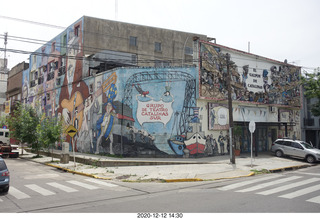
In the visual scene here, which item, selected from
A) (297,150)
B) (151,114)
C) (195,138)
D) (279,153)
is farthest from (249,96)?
(151,114)

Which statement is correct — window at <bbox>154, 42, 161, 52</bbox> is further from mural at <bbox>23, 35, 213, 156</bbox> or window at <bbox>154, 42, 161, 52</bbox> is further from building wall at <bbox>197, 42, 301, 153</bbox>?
mural at <bbox>23, 35, 213, 156</bbox>

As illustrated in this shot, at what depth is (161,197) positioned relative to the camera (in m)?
9.43

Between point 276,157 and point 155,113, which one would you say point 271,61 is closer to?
point 276,157

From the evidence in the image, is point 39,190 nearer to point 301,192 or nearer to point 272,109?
point 301,192

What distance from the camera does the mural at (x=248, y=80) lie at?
22344 mm

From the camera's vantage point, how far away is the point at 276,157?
23.0 m

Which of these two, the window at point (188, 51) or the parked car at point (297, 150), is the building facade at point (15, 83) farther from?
the parked car at point (297, 150)

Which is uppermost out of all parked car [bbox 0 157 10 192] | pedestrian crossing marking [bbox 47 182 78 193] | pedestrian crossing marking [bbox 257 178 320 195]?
parked car [bbox 0 157 10 192]

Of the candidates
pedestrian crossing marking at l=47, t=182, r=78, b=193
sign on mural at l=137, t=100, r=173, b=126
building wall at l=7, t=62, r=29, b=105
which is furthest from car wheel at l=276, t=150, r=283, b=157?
building wall at l=7, t=62, r=29, b=105

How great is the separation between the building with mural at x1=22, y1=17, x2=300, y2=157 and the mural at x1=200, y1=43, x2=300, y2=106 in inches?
3.4

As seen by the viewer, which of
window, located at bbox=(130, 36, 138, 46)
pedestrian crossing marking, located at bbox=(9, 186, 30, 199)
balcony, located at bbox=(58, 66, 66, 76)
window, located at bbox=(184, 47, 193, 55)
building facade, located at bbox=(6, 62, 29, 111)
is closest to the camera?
pedestrian crossing marking, located at bbox=(9, 186, 30, 199)

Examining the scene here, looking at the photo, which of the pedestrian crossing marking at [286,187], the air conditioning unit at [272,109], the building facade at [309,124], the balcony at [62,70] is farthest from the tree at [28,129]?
the building facade at [309,124]

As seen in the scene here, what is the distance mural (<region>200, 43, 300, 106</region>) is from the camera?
2234cm

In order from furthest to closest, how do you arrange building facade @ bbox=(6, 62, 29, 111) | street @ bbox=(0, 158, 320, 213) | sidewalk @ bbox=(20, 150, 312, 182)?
building facade @ bbox=(6, 62, 29, 111) < sidewalk @ bbox=(20, 150, 312, 182) < street @ bbox=(0, 158, 320, 213)
